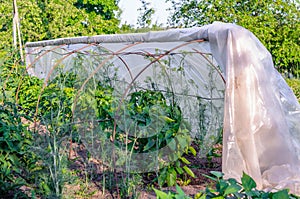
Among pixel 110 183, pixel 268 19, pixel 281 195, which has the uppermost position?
pixel 268 19

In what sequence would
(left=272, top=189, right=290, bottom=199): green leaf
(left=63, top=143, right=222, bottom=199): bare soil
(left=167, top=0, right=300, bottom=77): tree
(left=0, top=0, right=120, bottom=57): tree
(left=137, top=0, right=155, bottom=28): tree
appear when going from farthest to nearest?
(left=137, top=0, right=155, bottom=28): tree → (left=0, top=0, right=120, bottom=57): tree → (left=167, top=0, right=300, bottom=77): tree → (left=63, top=143, right=222, bottom=199): bare soil → (left=272, top=189, right=290, bottom=199): green leaf

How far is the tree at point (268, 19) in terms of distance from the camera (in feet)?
31.4

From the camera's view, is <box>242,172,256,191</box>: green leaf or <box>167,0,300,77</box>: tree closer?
<box>242,172,256,191</box>: green leaf

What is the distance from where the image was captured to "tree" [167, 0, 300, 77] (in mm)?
9578

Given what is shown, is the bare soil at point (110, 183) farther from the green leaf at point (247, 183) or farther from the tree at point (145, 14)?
the tree at point (145, 14)

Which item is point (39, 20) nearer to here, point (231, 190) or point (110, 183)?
point (110, 183)

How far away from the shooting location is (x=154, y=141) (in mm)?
3648

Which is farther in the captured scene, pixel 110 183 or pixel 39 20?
pixel 39 20

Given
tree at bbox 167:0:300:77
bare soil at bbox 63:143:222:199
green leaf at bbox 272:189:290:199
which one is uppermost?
tree at bbox 167:0:300:77

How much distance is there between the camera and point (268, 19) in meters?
9.62

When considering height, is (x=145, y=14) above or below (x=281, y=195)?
above

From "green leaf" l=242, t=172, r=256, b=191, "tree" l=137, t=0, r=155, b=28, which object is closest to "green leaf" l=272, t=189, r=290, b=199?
"green leaf" l=242, t=172, r=256, b=191

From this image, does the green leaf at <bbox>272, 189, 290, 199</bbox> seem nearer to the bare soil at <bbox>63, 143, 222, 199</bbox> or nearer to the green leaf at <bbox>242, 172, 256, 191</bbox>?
the green leaf at <bbox>242, 172, 256, 191</bbox>

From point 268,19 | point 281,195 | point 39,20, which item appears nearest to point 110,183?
point 281,195
